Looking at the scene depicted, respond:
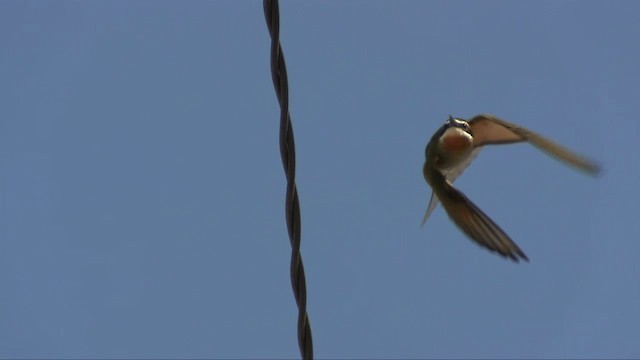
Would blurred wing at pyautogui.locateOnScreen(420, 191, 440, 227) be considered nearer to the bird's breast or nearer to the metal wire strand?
the bird's breast

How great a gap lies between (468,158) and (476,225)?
783mm

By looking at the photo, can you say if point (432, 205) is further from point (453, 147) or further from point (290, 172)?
point (290, 172)

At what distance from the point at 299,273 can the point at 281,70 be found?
54 cm

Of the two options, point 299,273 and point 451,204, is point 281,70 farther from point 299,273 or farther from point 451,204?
point 451,204

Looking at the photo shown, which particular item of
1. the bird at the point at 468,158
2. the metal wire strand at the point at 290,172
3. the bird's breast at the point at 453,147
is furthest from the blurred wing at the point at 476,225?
the metal wire strand at the point at 290,172

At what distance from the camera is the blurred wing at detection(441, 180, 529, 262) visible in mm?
2999

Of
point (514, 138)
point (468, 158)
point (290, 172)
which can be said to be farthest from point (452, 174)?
point (290, 172)

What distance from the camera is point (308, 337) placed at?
2174 mm

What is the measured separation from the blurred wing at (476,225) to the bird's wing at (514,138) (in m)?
0.29

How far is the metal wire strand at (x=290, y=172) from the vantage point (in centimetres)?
217

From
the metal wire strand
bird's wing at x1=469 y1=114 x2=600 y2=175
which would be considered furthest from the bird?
the metal wire strand

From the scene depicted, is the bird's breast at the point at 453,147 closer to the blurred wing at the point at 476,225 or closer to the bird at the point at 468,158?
the bird at the point at 468,158

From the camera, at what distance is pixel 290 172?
2242mm

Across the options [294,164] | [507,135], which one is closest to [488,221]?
[507,135]
